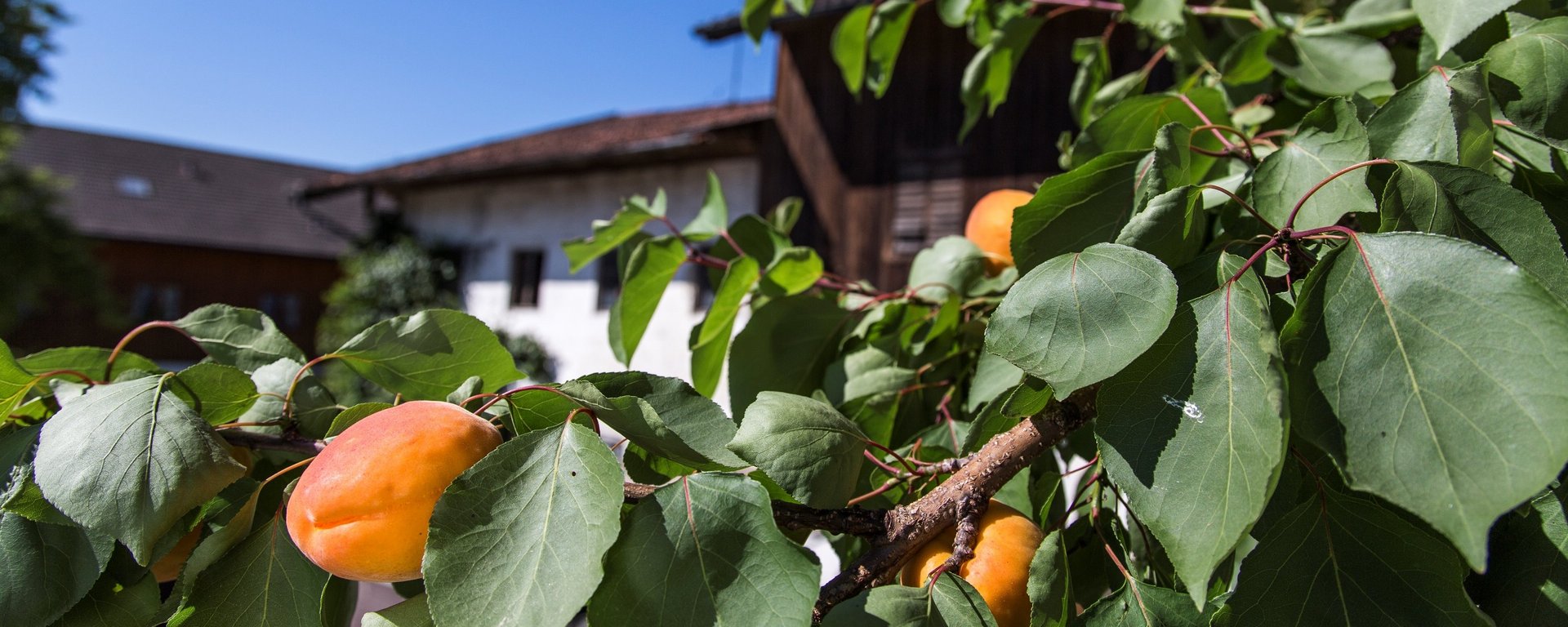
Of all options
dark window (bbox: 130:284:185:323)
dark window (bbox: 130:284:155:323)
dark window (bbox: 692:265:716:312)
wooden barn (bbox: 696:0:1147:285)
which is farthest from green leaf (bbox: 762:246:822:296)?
dark window (bbox: 130:284:155:323)

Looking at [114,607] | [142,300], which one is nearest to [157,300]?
[142,300]

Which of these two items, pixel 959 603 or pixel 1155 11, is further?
pixel 1155 11

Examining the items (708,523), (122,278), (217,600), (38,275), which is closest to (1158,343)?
(708,523)

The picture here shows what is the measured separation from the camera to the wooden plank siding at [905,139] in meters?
6.81

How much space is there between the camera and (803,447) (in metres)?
0.63

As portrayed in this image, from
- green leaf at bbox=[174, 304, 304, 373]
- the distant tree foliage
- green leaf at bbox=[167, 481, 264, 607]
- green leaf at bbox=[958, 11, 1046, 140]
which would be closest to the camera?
green leaf at bbox=[167, 481, 264, 607]

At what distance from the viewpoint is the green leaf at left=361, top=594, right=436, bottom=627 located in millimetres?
604

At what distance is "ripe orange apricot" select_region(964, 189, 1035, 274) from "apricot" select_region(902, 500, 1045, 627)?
1.49 feet

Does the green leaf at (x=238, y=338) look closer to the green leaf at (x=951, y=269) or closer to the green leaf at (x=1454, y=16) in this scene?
the green leaf at (x=951, y=269)

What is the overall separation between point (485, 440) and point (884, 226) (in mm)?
7191

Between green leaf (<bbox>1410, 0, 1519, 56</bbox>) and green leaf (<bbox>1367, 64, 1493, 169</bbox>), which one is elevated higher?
green leaf (<bbox>1410, 0, 1519, 56</bbox>)

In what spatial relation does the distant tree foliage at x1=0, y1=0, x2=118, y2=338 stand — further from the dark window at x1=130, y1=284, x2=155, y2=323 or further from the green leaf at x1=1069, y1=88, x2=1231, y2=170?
the green leaf at x1=1069, y1=88, x2=1231, y2=170

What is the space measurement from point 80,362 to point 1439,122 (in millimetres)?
1118

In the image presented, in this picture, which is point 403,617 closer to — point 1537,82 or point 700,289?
point 1537,82
